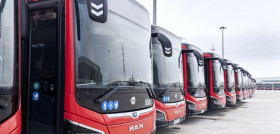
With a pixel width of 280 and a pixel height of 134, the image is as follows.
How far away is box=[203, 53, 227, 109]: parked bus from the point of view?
1077 cm

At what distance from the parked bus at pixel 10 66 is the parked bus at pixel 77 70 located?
0.65 m

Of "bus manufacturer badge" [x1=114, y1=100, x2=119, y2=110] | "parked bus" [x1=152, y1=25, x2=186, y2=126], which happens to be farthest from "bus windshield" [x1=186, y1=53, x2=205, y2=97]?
"bus manufacturer badge" [x1=114, y1=100, x2=119, y2=110]

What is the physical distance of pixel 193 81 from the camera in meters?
8.75

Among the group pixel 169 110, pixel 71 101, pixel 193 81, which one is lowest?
pixel 169 110

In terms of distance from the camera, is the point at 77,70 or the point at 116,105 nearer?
the point at 77,70

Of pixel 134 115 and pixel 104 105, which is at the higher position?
pixel 104 105

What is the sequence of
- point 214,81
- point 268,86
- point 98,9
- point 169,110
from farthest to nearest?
point 268,86
point 214,81
point 169,110
point 98,9

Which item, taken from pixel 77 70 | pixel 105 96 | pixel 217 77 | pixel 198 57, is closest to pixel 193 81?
pixel 198 57

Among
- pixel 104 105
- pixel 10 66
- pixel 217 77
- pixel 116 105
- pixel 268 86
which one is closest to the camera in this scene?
pixel 10 66

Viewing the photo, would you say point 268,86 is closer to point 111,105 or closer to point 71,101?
point 111,105

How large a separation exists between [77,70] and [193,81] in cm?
606

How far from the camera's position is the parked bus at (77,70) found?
3215 millimetres

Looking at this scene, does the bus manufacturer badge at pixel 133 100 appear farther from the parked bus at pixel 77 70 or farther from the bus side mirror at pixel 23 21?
the bus side mirror at pixel 23 21

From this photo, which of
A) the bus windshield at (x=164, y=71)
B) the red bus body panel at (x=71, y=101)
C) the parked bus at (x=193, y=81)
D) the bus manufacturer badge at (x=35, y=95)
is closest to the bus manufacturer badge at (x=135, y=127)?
the red bus body panel at (x=71, y=101)
